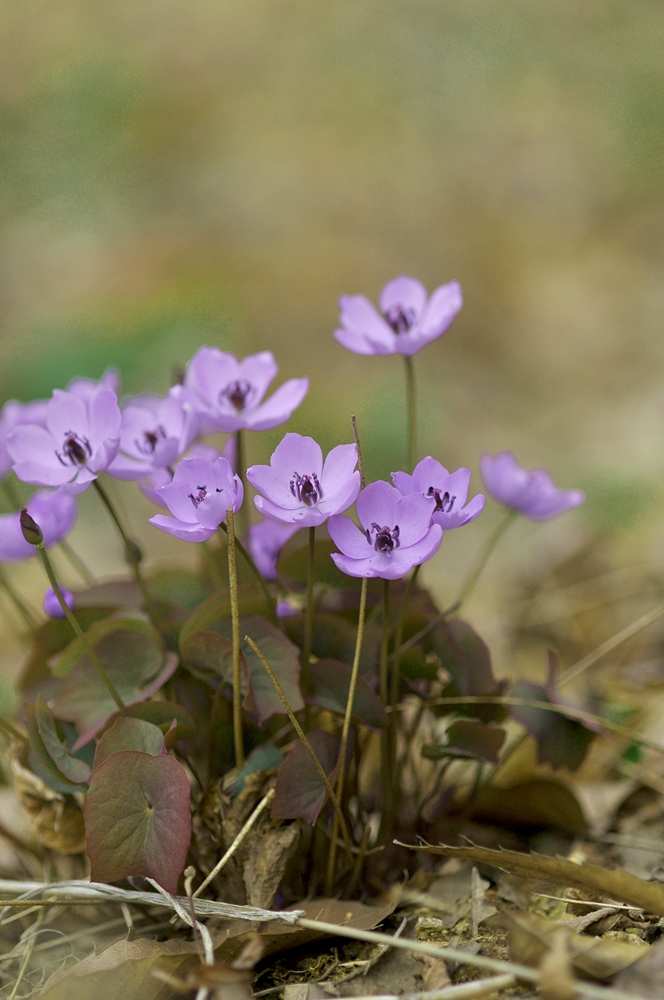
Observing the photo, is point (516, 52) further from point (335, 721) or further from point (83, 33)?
point (335, 721)

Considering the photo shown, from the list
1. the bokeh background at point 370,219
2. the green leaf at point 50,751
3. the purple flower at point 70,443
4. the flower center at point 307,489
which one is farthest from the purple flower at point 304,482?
the bokeh background at point 370,219

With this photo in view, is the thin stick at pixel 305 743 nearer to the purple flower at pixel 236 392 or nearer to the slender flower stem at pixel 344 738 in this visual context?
the slender flower stem at pixel 344 738

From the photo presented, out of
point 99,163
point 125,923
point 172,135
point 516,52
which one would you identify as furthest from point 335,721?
point 516,52

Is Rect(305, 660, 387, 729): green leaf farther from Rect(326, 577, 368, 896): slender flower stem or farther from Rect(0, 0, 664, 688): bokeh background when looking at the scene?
Rect(0, 0, 664, 688): bokeh background

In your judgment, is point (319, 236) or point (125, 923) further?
point (319, 236)

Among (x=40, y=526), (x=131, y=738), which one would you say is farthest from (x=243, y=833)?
(x=40, y=526)

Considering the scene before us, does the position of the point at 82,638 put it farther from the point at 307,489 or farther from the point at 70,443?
the point at 307,489

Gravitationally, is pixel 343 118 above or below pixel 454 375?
above

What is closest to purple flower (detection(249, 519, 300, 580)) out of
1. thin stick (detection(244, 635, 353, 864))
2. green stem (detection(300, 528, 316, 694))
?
green stem (detection(300, 528, 316, 694))
